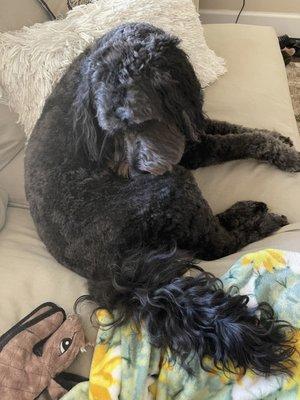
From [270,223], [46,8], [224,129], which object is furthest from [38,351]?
[46,8]

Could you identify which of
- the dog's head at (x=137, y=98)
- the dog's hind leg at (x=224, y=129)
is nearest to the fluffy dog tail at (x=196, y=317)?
the dog's head at (x=137, y=98)

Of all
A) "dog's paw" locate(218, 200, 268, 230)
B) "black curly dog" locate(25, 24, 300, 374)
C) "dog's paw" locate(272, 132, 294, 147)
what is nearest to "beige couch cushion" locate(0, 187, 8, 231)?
"black curly dog" locate(25, 24, 300, 374)

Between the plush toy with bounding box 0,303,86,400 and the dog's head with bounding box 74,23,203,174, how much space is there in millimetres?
427

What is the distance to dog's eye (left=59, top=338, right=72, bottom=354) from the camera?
1.02 m

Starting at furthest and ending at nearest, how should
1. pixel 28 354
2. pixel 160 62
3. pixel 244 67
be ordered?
pixel 244 67
pixel 160 62
pixel 28 354

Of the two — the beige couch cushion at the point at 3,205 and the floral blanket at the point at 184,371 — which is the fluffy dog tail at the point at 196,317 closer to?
the floral blanket at the point at 184,371

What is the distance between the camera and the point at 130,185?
3.87 ft

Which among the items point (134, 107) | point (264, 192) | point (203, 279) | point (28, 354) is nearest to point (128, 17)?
point (134, 107)

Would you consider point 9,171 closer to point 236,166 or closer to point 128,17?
point 128,17

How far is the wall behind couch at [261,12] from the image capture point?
262cm

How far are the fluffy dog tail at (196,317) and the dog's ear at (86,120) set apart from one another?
1.14ft

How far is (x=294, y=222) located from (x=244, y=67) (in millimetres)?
737

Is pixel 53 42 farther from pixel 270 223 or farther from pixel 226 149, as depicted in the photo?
pixel 270 223

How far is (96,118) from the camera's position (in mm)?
1139
